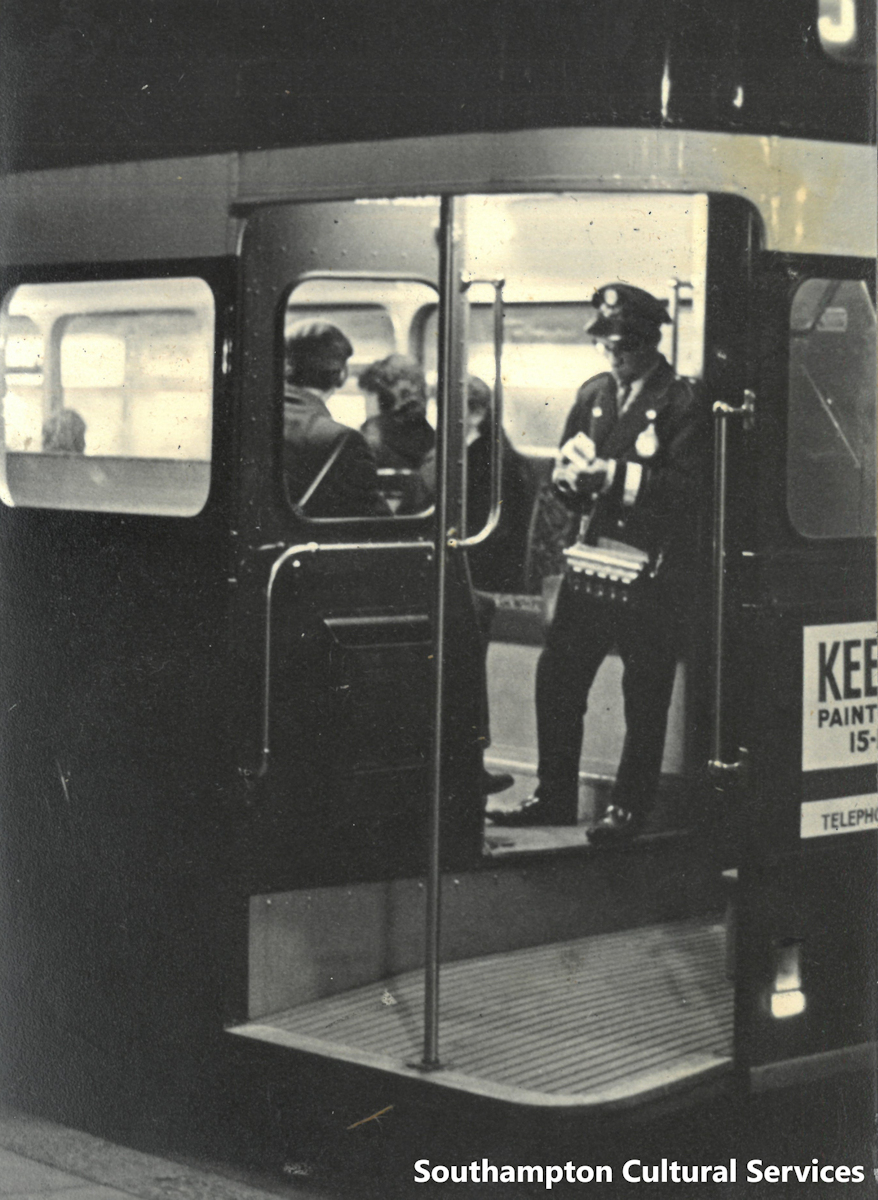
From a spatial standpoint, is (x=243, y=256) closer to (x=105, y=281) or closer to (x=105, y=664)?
(x=105, y=281)

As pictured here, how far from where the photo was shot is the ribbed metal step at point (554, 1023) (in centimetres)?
389

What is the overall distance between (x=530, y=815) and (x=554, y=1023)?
19.4 inches

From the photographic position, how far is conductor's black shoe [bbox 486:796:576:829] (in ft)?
14.1

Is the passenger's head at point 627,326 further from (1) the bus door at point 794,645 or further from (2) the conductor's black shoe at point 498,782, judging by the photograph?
(2) the conductor's black shoe at point 498,782

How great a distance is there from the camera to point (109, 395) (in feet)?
14.0

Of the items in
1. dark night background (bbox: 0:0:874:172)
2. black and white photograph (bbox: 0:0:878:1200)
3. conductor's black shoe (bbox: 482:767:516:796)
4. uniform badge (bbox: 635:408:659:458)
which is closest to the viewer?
dark night background (bbox: 0:0:874:172)

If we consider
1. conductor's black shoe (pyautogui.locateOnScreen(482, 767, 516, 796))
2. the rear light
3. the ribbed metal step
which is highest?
conductor's black shoe (pyautogui.locateOnScreen(482, 767, 516, 796))

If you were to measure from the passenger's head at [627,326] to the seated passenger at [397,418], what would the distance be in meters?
0.42

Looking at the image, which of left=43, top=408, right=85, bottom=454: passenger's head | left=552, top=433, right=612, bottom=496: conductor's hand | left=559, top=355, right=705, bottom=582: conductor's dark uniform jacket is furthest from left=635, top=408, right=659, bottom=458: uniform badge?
left=43, top=408, right=85, bottom=454: passenger's head

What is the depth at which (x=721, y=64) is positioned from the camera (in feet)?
12.3

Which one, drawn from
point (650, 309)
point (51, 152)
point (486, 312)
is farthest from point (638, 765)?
point (51, 152)

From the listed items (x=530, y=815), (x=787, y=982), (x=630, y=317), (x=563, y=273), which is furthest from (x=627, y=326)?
(x=787, y=982)

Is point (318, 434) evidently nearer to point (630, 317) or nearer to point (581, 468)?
point (581, 468)

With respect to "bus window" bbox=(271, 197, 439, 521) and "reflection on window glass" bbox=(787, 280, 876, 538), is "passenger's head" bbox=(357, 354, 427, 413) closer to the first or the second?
"bus window" bbox=(271, 197, 439, 521)
